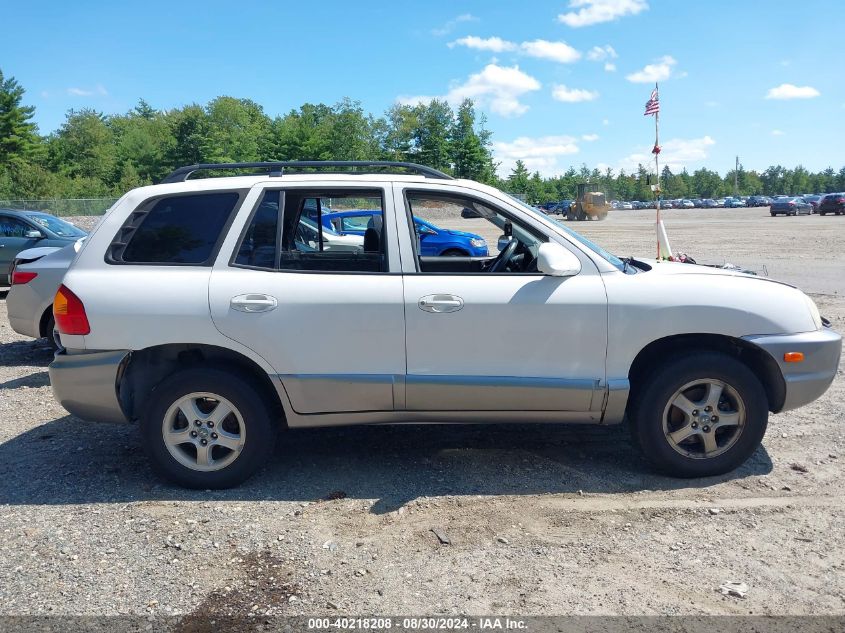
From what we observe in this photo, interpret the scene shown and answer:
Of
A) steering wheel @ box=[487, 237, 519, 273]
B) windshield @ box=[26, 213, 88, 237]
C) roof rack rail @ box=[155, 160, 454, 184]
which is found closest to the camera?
roof rack rail @ box=[155, 160, 454, 184]

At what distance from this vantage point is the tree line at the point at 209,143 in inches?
2296

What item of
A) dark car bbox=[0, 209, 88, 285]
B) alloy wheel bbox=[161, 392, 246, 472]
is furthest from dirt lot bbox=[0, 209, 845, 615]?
dark car bbox=[0, 209, 88, 285]

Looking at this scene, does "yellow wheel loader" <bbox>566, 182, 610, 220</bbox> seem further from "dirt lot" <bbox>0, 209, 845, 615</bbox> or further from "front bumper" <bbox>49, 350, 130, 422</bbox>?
"front bumper" <bbox>49, 350, 130, 422</bbox>

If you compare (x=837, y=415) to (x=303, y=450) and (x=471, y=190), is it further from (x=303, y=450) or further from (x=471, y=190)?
(x=303, y=450)

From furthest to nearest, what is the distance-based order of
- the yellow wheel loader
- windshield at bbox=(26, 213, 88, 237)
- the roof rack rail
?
the yellow wheel loader < windshield at bbox=(26, 213, 88, 237) < the roof rack rail

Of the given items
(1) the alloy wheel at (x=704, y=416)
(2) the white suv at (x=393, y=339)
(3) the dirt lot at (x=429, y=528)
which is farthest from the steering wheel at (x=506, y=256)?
(1) the alloy wheel at (x=704, y=416)

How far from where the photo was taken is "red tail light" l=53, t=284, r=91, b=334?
4.25 m

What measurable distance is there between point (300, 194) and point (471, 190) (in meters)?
1.13

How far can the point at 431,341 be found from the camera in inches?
167

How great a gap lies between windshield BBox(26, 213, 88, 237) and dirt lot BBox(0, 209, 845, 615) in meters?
8.71

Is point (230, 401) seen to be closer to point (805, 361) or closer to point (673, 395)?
point (673, 395)

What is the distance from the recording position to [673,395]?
4.28 m

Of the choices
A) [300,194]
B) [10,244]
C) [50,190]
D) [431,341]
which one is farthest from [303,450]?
[50,190]

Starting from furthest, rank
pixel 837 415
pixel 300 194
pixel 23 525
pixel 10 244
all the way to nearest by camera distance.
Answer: pixel 10 244 → pixel 837 415 → pixel 300 194 → pixel 23 525
